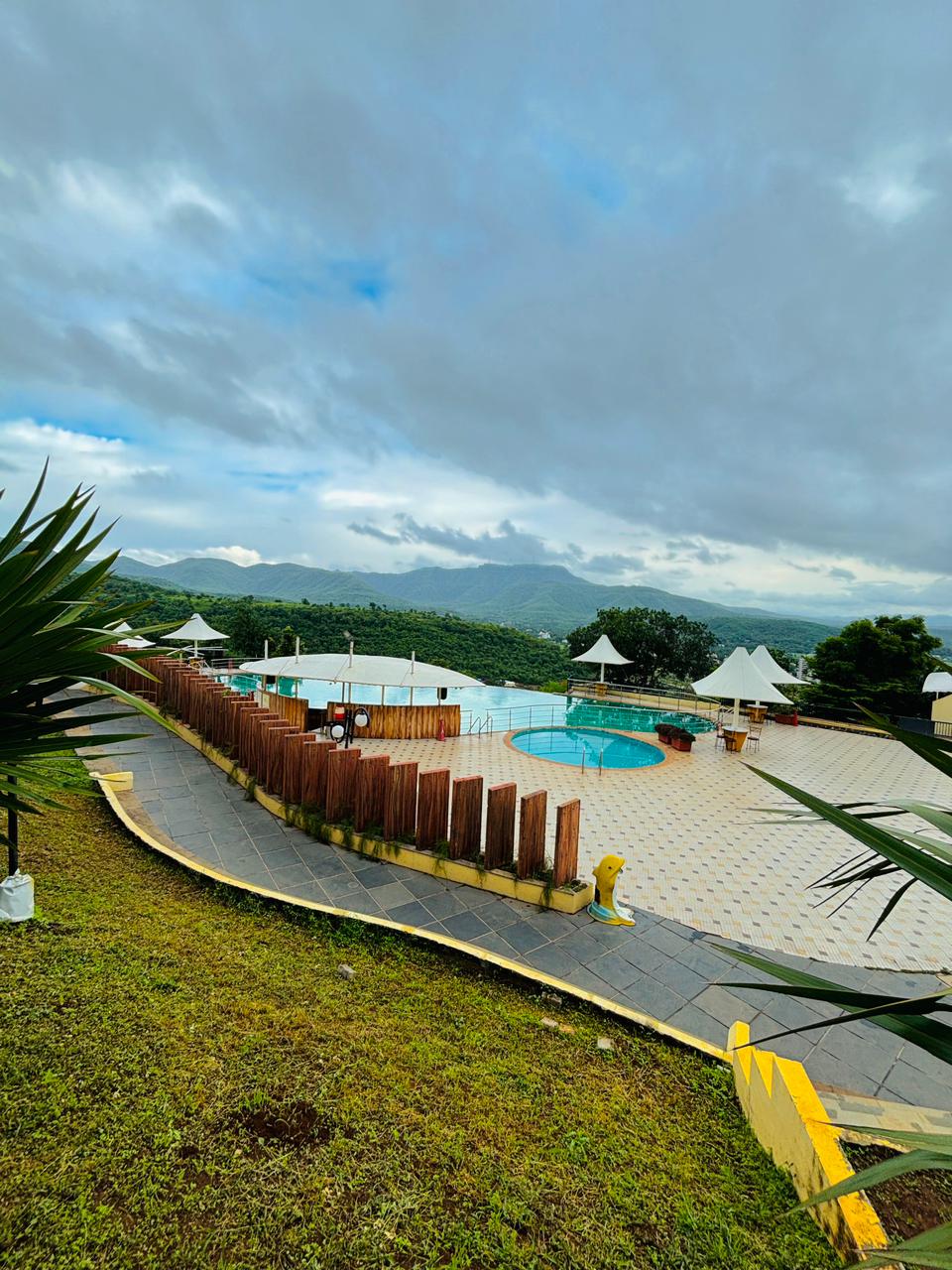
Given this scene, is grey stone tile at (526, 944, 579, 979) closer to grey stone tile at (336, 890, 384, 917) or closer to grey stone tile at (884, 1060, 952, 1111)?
grey stone tile at (336, 890, 384, 917)

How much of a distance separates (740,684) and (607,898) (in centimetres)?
1072

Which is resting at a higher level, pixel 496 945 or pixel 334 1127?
pixel 334 1127

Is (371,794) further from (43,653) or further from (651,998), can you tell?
(43,653)

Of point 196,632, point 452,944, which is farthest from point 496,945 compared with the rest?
point 196,632

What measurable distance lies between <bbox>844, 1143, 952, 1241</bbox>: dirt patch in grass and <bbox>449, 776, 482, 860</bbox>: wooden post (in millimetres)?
3492

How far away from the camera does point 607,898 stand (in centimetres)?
496

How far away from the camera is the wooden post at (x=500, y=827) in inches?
206

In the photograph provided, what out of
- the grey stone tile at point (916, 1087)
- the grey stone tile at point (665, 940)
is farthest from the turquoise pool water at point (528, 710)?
the grey stone tile at point (916, 1087)

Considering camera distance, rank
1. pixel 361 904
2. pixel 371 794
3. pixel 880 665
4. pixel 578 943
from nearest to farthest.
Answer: pixel 578 943 → pixel 361 904 → pixel 371 794 → pixel 880 665

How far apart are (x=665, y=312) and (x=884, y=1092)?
19.1 metres

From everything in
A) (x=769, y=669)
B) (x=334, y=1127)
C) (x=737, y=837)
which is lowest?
(x=737, y=837)

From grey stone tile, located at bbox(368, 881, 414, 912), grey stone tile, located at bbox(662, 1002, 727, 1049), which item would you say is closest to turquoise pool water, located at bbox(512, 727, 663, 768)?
grey stone tile, located at bbox(368, 881, 414, 912)

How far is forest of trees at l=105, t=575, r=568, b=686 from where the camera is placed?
99.3ft

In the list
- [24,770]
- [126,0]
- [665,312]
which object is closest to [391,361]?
[665,312]
